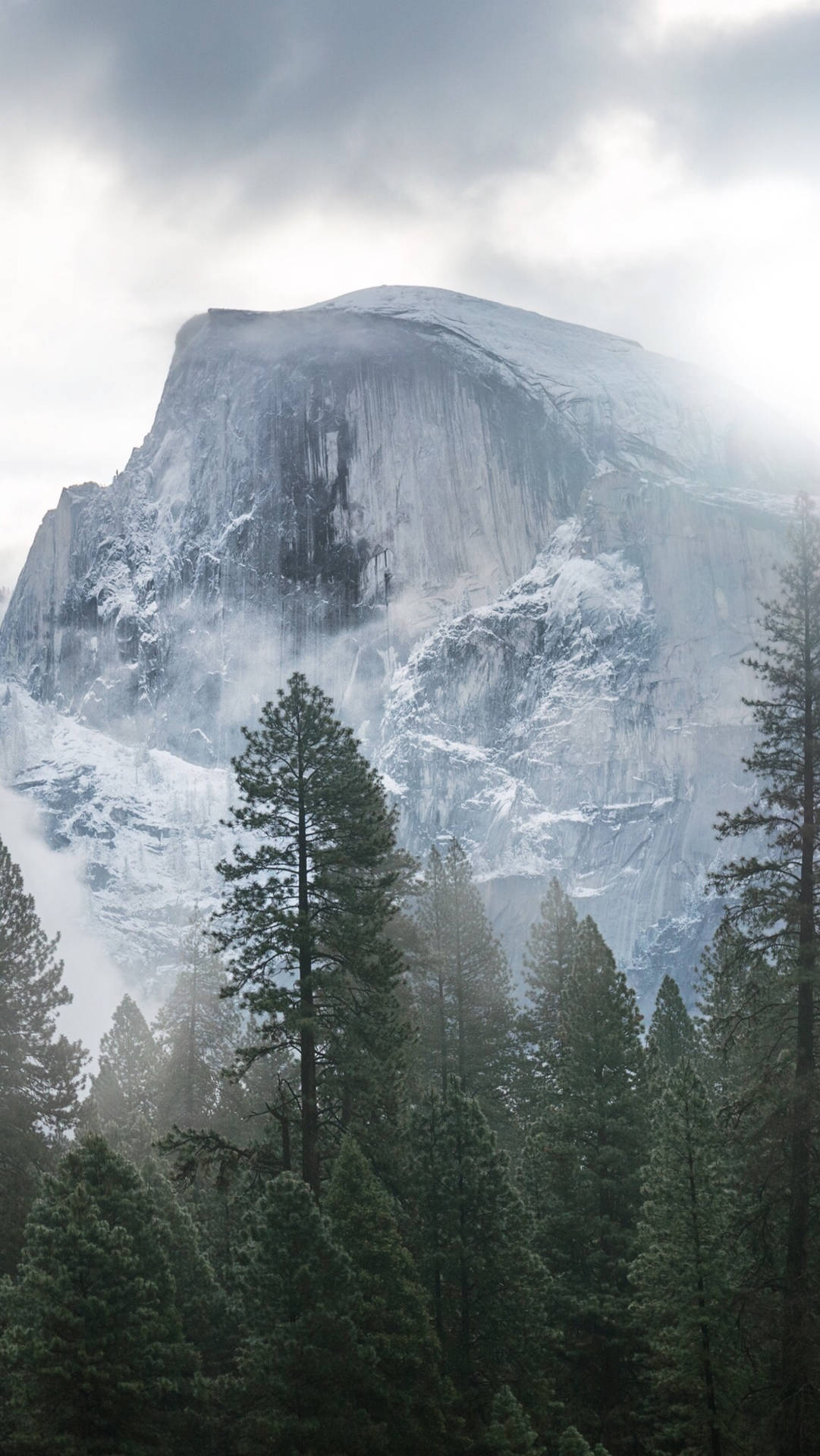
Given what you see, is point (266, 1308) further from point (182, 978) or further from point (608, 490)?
point (608, 490)

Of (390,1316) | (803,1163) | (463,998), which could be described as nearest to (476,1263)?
(390,1316)

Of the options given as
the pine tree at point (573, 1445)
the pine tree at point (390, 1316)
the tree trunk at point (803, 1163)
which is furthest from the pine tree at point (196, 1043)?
the tree trunk at point (803, 1163)

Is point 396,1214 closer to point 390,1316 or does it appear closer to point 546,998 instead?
point 390,1316

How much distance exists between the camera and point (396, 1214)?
80.3ft

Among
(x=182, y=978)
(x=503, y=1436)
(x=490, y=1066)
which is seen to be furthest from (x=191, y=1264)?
(x=182, y=978)

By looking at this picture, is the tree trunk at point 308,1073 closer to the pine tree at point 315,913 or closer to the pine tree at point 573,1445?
the pine tree at point 315,913

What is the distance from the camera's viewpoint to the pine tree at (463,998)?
37.7m

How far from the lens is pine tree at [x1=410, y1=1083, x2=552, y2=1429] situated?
23.1m

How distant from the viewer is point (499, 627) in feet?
655

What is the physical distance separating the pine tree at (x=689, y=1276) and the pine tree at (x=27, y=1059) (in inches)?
521

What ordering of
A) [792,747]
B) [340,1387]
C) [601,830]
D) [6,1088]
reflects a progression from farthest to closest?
[601,830]
[6,1088]
[792,747]
[340,1387]

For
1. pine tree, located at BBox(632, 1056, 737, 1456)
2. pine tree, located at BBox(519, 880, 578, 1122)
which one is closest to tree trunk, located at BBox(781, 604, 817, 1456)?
pine tree, located at BBox(632, 1056, 737, 1456)

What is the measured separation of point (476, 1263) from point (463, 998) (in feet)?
49.6

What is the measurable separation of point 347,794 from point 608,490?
604 feet
